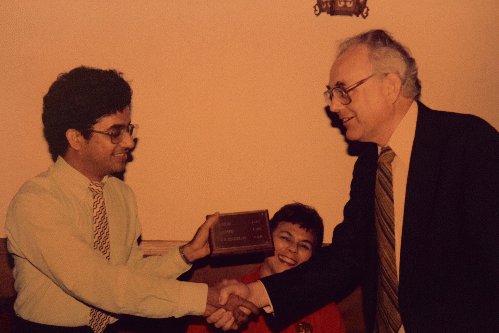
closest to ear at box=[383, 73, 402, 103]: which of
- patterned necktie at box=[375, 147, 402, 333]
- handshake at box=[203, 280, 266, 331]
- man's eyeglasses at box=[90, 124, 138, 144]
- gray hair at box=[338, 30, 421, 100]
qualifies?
gray hair at box=[338, 30, 421, 100]

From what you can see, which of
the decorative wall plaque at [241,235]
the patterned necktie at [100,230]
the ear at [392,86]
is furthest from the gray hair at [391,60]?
the patterned necktie at [100,230]

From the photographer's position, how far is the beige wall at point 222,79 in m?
3.37

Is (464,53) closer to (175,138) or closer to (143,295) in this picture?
(175,138)

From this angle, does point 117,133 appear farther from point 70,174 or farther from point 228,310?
point 228,310

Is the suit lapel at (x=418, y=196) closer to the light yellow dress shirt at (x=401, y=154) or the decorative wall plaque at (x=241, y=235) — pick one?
the light yellow dress shirt at (x=401, y=154)

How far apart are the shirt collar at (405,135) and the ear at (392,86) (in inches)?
4.4

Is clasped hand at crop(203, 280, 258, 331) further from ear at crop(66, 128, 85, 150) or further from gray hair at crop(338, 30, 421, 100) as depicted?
gray hair at crop(338, 30, 421, 100)

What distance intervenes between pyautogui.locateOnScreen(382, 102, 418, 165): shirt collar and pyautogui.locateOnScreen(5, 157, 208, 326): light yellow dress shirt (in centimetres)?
134

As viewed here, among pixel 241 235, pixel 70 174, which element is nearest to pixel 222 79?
pixel 241 235

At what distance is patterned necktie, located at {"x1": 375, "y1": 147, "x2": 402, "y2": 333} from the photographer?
2373 mm

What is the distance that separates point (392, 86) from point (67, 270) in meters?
2.00

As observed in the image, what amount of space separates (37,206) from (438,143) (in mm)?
2044

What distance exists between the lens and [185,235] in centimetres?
363

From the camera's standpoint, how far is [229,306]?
8.86 feet
